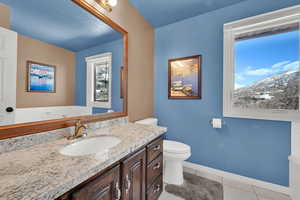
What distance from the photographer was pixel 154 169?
124 cm

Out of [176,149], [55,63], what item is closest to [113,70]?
[55,63]

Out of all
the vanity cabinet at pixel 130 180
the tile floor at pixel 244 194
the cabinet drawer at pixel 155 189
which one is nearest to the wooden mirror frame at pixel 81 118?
the vanity cabinet at pixel 130 180

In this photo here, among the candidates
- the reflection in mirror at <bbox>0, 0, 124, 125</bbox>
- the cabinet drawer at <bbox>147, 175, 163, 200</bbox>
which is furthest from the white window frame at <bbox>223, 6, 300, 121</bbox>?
the reflection in mirror at <bbox>0, 0, 124, 125</bbox>

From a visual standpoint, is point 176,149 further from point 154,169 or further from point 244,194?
point 244,194

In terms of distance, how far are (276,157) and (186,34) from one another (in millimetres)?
2098

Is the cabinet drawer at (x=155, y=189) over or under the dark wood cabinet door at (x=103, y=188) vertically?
under

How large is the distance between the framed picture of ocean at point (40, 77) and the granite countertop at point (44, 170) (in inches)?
16.2

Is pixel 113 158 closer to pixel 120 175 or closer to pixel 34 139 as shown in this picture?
pixel 120 175

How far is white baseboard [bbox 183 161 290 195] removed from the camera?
5.00 feet

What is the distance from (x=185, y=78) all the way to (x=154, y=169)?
1.47 m

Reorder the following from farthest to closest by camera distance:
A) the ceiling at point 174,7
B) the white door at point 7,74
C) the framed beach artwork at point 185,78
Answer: the framed beach artwork at point 185,78
the ceiling at point 174,7
the white door at point 7,74

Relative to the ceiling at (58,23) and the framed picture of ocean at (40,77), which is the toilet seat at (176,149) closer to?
the framed picture of ocean at (40,77)

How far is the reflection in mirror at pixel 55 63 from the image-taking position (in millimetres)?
784

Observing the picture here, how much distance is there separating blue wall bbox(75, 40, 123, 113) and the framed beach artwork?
98 centimetres
